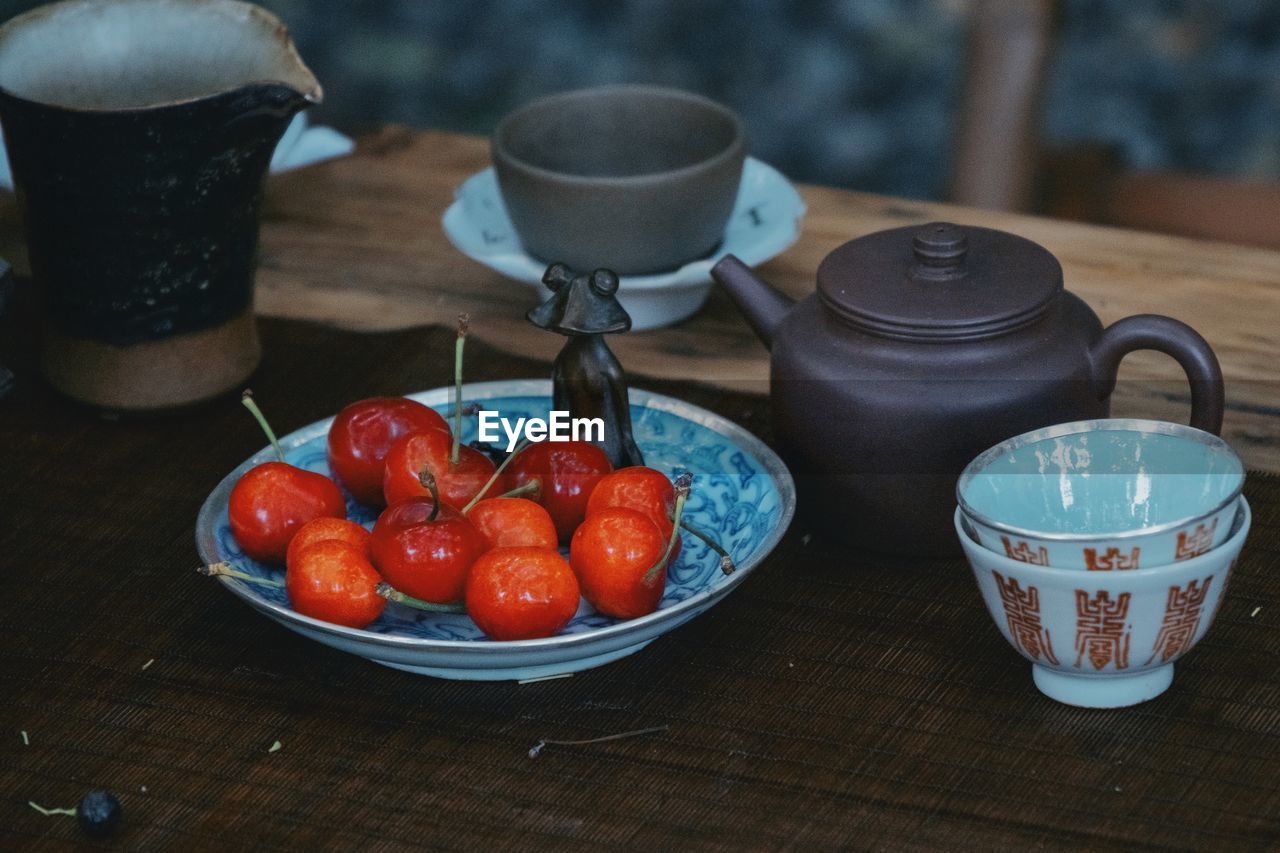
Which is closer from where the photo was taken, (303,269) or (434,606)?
(434,606)

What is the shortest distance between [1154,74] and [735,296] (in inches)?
77.5

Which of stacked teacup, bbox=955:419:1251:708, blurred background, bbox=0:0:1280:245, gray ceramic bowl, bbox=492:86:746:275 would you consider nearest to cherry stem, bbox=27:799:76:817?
stacked teacup, bbox=955:419:1251:708

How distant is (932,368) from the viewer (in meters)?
0.82

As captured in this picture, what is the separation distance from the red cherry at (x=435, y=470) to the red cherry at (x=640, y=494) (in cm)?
7

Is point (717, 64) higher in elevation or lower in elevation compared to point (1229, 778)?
lower

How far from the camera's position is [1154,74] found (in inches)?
104

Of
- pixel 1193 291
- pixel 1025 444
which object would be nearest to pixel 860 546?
pixel 1025 444

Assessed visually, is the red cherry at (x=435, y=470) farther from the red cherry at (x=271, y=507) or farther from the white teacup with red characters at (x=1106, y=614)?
the white teacup with red characters at (x=1106, y=614)

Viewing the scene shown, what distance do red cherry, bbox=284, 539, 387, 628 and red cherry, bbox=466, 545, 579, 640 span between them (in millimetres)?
53

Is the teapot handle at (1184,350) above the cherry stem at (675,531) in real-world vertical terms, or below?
above

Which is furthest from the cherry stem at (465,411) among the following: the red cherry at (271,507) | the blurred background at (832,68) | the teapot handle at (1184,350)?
the blurred background at (832,68)

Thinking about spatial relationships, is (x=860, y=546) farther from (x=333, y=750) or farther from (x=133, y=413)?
(x=133, y=413)

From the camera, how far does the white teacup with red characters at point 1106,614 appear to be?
2.29ft

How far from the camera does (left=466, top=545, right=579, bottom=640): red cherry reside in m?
0.75
